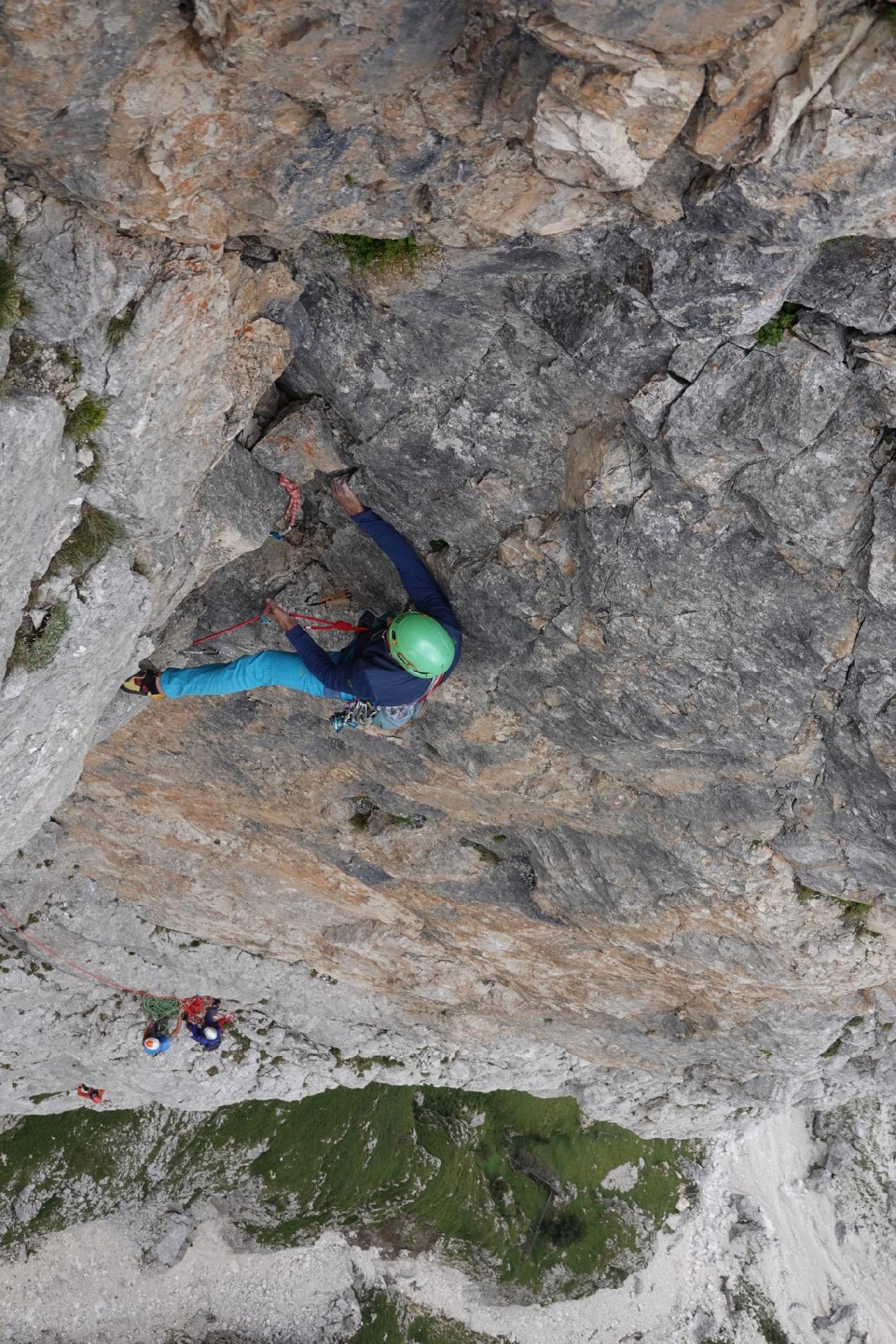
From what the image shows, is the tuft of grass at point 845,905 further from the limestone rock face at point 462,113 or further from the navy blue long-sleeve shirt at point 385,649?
the limestone rock face at point 462,113

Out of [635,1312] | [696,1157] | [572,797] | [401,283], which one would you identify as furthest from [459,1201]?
[401,283]

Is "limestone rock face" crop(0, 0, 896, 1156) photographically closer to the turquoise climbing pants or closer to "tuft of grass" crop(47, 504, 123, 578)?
"tuft of grass" crop(47, 504, 123, 578)

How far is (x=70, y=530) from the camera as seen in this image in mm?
5699

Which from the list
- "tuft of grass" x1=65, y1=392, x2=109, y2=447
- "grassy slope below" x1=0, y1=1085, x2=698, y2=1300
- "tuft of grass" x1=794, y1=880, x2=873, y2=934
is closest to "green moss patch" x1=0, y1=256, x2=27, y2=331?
"tuft of grass" x1=65, y1=392, x2=109, y2=447

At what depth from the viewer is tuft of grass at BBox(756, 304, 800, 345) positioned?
16.7 ft

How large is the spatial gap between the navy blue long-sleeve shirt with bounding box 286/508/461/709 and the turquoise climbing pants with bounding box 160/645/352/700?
0.19 metres

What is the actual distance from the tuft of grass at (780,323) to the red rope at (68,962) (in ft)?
44.3

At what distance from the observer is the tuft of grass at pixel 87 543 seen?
580 centimetres

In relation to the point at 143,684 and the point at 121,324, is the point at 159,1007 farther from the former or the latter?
the point at 121,324

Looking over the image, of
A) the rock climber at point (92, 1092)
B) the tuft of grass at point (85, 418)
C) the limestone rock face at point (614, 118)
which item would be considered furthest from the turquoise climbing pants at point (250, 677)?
the rock climber at point (92, 1092)

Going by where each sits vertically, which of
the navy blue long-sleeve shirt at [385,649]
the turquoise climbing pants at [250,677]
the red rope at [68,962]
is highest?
the navy blue long-sleeve shirt at [385,649]

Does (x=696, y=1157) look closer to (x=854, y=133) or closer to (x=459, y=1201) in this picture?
(x=459, y=1201)

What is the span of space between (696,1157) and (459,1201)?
7.12 m

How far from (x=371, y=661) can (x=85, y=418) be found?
3.16m
